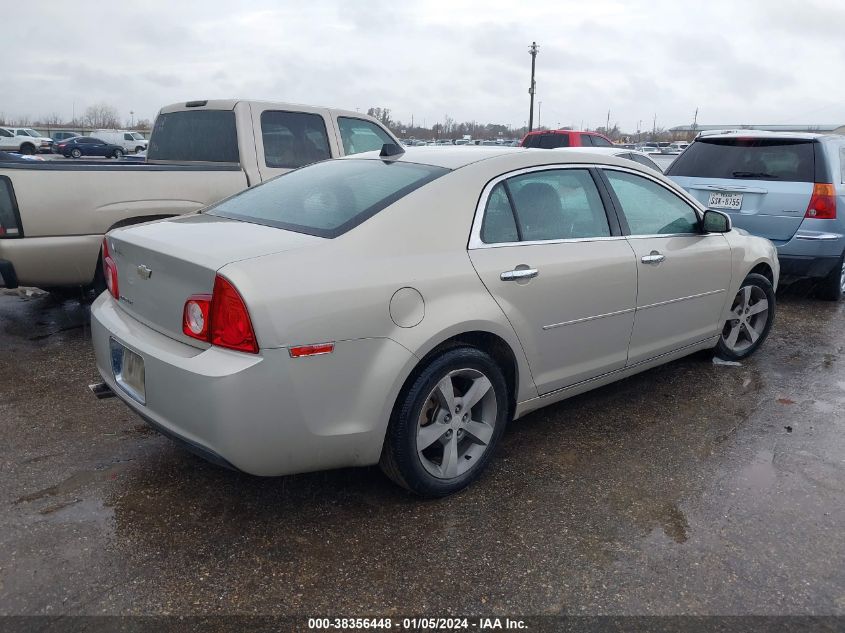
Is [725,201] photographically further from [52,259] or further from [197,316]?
[52,259]

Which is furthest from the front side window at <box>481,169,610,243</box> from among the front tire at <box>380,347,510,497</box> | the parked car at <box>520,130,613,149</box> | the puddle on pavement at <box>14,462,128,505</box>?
the parked car at <box>520,130,613,149</box>

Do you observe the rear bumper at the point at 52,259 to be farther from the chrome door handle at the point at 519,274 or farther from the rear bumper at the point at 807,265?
the rear bumper at the point at 807,265

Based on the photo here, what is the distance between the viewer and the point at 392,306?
9.05 ft

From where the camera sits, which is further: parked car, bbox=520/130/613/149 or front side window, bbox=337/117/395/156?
parked car, bbox=520/130/613/149

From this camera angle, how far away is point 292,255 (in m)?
2.67

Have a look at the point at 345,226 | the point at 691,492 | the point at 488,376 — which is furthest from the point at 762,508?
the point at 345,226

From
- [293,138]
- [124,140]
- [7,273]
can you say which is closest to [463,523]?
[7,273]

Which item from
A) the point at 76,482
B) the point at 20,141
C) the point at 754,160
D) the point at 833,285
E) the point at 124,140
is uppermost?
the point at 754,160

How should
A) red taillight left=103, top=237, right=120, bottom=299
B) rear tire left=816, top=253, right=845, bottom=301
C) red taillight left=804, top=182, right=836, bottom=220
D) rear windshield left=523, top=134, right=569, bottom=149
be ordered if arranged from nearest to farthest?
red taillight left=103, top=237, right=120, bottom=299
red taillight left=804, top=182, right=836, bottom=220
rear tire left=816, top=253, right=845, bottom=301
rear windshield left=523, top=134, right=569, bottom=149

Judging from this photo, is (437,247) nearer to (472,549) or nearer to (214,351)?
(214,351)

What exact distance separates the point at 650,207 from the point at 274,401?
2660 millimetres

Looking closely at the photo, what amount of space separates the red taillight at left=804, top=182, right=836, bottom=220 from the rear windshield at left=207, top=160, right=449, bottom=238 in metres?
4.81

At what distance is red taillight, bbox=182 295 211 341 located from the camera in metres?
2.61

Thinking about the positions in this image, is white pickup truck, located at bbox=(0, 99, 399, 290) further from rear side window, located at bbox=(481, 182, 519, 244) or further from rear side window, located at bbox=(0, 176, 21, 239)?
rear side window, located at bbox=(481, 182, 519, 244)
